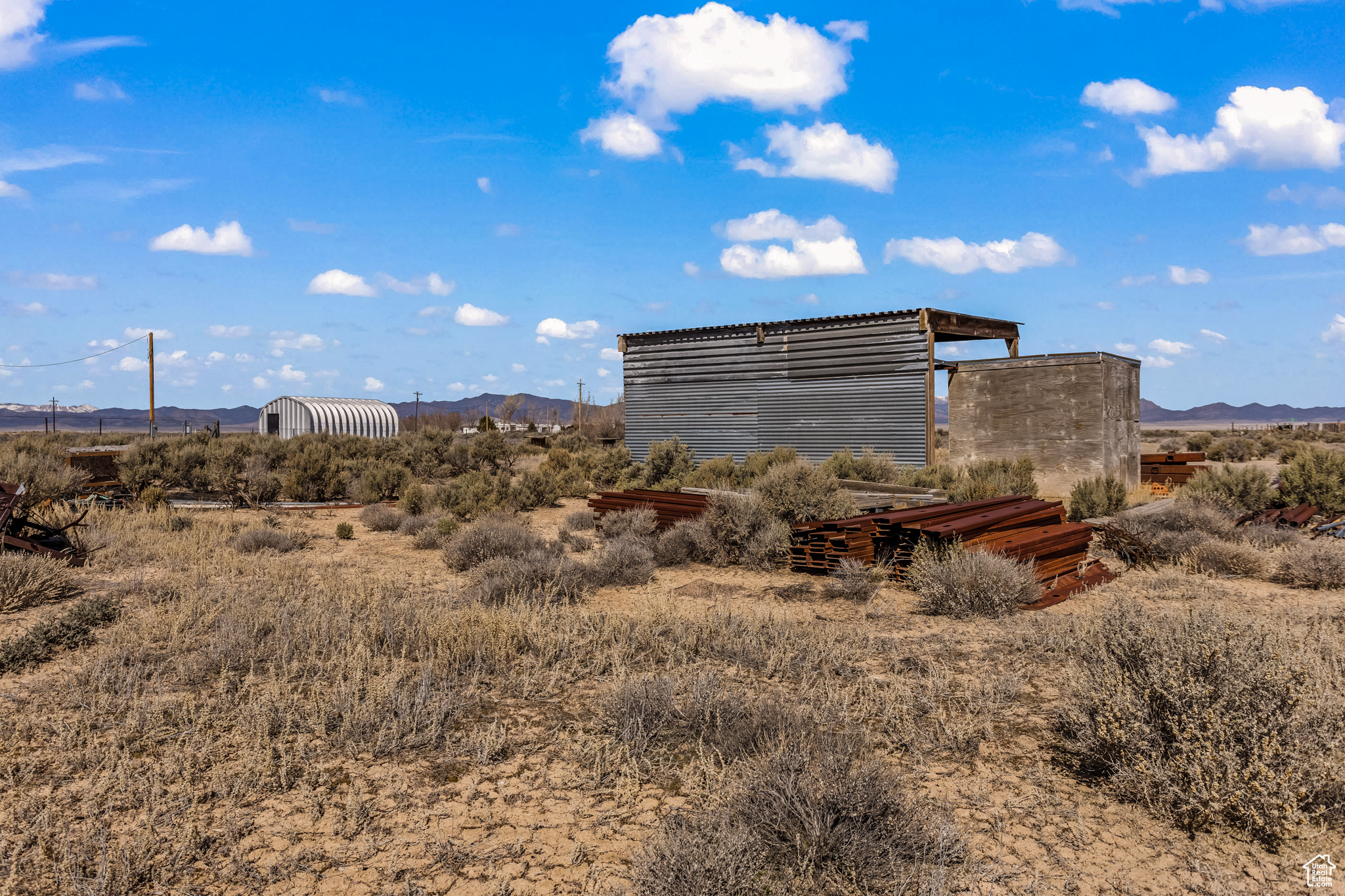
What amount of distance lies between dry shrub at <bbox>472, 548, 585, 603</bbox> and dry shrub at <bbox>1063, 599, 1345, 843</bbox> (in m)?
4.69

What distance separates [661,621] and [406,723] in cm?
278

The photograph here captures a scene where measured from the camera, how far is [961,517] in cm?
929

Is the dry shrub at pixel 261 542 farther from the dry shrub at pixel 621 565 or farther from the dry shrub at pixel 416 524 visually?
the dry shrub at pixel 621 565

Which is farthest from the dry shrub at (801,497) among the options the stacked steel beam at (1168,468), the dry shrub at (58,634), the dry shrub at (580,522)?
the stacked steel beam at (1168,468)

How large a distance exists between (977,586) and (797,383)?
1212 centimetres

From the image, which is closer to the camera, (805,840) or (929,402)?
(805,840)

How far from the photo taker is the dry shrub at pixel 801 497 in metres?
10.6

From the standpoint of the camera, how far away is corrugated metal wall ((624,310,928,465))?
697 inches

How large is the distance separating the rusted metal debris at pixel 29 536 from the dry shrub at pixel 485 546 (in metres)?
4.25

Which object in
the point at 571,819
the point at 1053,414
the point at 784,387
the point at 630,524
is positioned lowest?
the point at 571,819

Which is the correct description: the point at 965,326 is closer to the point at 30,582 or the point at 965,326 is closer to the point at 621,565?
the point at 621,565

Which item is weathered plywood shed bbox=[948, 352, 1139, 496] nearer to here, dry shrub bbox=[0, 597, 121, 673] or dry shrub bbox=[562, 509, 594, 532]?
dry shrub bbox=[562, 509, 594, 532]

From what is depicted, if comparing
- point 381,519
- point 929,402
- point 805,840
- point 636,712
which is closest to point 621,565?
point 636,712

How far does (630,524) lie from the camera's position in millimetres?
11914
